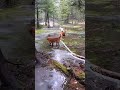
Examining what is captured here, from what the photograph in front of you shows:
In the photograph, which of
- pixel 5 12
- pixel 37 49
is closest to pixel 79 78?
pixel 37 49

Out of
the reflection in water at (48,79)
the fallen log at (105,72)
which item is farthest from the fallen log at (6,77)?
the fallen log at (105,72)

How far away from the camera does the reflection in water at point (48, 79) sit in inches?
102

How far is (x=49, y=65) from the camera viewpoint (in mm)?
2666

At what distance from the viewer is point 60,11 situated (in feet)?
8.81

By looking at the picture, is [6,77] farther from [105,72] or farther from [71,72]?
[105,72]

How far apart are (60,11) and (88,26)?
38 cm

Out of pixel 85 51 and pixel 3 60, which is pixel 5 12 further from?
pixel 85 51

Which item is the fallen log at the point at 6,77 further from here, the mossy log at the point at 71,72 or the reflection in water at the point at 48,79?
the mossy log at the point at 71,72

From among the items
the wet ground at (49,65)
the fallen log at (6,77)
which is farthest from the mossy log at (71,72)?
the fallen log at (6,77)

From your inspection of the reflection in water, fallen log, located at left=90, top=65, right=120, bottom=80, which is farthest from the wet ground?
fallen log, located at left=90, top=65, right=120, bottom=80

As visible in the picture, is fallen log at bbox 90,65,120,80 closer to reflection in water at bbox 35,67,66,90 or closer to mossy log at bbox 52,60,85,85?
mossy log at bbox 52,60,85,85

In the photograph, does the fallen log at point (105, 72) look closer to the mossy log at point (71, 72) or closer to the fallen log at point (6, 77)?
the mossy log at point (71, 72)

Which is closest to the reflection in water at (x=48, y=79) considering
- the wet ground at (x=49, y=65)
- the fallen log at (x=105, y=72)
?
the wet ground at (x=49, y=65)

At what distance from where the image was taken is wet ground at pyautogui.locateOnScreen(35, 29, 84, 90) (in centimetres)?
259
